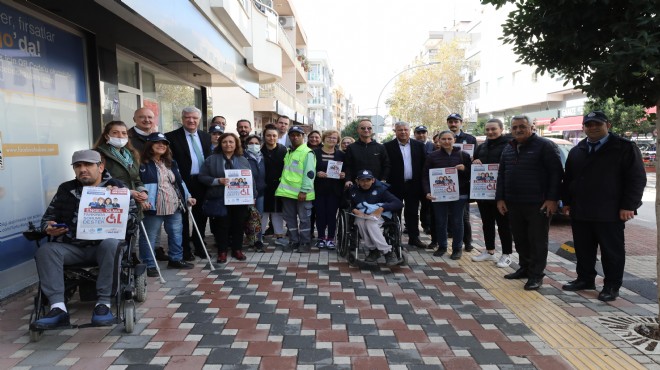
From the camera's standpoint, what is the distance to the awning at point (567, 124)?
28016 millimetres

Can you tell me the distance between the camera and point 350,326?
13.4ft

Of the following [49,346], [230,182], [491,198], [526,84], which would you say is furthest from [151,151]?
[526,84]

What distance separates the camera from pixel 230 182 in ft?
20.0

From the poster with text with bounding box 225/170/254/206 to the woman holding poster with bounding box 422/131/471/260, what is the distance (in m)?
2.59

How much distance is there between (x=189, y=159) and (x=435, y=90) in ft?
127

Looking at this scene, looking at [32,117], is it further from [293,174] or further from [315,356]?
[315,356]

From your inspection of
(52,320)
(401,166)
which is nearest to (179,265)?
(52,320)

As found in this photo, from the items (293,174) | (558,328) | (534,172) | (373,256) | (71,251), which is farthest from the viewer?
(293,174)

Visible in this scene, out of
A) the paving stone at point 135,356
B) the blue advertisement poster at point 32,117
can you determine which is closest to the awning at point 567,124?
the blue advertisement poster at point 32,117

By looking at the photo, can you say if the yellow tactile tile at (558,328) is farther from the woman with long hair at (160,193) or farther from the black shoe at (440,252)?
the woman with long hair at (160,193)

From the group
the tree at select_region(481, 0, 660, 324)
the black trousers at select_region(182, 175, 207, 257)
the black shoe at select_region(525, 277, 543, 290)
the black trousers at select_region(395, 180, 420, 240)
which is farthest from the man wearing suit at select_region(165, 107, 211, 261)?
the black shoe at select_region(525, 277, 543, 290)

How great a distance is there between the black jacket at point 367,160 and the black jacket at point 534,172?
1969 millimetres

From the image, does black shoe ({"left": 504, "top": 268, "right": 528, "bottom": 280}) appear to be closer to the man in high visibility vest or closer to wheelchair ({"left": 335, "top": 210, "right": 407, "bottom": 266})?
wheelchair ({"left": 335, "top": 210, "right": 407, "bottom": 266})

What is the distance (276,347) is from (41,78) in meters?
4.51
